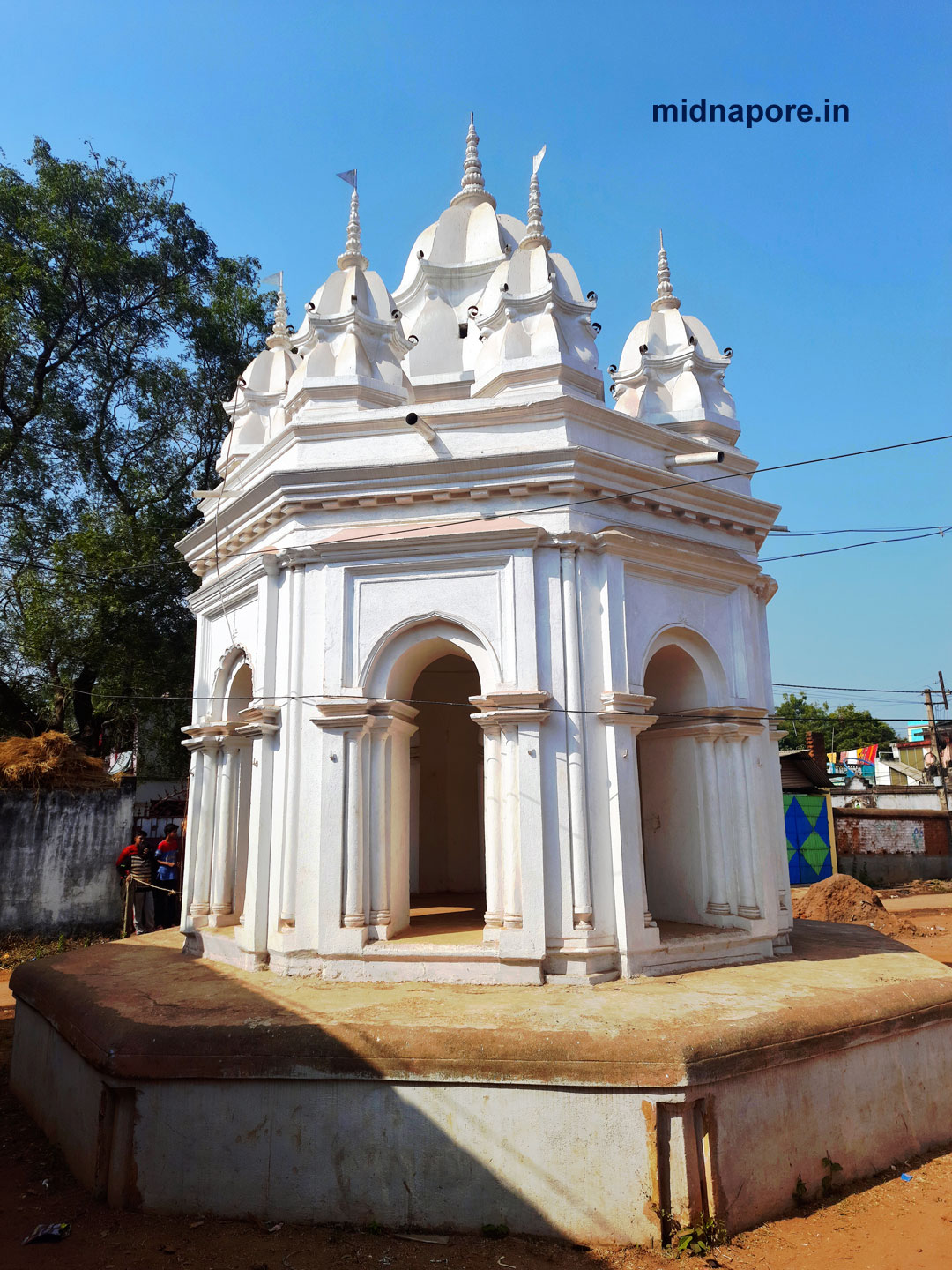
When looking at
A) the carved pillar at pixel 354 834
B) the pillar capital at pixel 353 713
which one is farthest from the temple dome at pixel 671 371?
the carved pillar at pixel 354 834

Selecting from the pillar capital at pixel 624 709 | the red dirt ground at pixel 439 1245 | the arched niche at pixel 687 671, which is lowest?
the red dirt ground at pixel 439 1245

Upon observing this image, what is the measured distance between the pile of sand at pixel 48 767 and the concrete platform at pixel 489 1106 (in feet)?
30.1

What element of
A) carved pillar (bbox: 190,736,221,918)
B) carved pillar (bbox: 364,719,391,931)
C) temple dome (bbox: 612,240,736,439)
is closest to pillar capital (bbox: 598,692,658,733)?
carved pillar (bbox: 364,719,391,931)

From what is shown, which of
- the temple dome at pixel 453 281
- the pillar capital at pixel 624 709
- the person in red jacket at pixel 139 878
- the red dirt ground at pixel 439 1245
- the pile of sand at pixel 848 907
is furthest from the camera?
the pile of sand at pixel 848 907

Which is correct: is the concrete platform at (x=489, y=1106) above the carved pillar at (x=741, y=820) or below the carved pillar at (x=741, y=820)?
below

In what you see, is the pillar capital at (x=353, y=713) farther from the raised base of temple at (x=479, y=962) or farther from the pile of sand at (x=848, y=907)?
the pile of sand at (x=848, y=907)

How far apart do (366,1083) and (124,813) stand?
418 inches

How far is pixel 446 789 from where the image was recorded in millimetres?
12094

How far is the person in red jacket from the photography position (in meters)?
13.6

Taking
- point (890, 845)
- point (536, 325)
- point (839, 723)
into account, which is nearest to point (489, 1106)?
point (536, 325)

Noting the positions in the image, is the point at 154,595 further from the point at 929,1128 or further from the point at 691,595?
the point at 929,1128

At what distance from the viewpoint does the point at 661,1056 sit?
5.24 metres

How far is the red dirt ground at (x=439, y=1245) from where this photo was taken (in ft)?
16.4

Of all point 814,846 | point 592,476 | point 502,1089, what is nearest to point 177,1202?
point 502,1089
